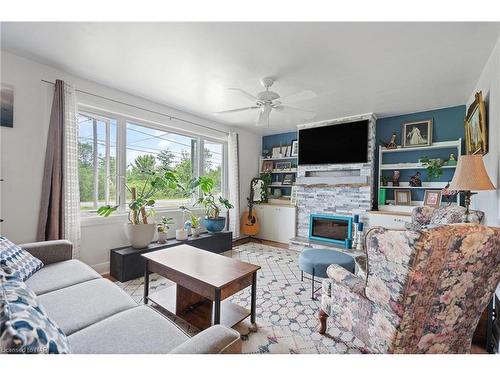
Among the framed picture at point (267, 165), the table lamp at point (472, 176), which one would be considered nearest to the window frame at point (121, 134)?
the framed picture at point (267, 165)

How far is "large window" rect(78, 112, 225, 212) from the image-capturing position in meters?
2.90

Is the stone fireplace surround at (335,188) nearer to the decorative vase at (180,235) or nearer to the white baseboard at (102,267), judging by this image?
the decorative vase at (180,235)

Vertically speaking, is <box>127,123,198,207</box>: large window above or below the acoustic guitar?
above

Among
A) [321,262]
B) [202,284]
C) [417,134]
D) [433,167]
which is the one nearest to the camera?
[202,284]

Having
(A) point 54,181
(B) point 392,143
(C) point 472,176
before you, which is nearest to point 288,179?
(B) point 392,143

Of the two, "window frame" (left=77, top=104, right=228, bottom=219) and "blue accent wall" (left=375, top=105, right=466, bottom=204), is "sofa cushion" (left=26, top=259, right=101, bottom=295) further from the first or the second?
"blue accent wall" (left=375, top=105, right=466, bottom=204)

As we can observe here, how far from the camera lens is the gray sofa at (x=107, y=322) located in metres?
0.92

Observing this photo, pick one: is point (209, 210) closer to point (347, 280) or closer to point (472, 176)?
point (347, 280)

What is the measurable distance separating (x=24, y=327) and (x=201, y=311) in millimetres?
1474

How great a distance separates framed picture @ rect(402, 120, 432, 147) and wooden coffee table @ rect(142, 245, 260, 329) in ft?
10.7

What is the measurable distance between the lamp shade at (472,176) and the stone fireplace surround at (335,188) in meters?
1.94

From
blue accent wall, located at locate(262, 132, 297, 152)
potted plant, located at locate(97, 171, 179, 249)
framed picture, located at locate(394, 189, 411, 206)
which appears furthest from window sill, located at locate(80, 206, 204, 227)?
framed picture, located at locate(394, 189, 411, 206)

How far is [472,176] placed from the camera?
170 cm
